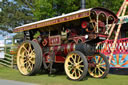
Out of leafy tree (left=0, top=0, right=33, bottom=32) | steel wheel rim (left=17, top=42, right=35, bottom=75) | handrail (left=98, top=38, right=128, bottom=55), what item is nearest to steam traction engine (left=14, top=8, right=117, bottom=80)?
steel wheel rim (left=17, top=42, right=35, bottom=75)

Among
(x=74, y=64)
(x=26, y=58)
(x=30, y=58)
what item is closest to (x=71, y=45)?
(x=74, y=64)

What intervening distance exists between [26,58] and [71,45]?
2.70 meters

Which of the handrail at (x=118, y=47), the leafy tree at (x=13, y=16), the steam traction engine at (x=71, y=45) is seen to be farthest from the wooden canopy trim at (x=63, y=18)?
the leafy tree at (x=13, y=16)

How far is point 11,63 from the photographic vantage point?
41.9 feet

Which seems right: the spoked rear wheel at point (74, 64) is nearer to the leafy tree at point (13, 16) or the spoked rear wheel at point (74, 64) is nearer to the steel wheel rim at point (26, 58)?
the steel wheel rim at point (26, 58)

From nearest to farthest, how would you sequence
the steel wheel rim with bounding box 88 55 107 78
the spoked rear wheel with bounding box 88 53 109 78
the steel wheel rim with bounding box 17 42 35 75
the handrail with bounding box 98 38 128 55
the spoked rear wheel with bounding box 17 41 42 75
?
the spoked rear wheel with bounding box 88 53 109 78
the steel wheel rim with bounding box 88 55 107 78
the spoked rear wheel with bounding box 17 41 42 75
the steel wheel rim with bounding box 17 42 35 75
the handrail with bounding box 98 38 128 55

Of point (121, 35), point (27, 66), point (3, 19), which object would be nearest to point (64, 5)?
point (121, 35)

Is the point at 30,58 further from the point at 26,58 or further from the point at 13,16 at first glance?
the point at 13,16

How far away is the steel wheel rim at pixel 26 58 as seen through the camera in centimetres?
931

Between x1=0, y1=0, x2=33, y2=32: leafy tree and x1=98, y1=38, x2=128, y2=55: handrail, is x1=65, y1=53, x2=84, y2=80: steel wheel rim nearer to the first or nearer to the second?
x1=98, y1=38, x2=128, y2=55: handrail

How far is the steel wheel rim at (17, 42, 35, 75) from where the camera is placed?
30.6 ft

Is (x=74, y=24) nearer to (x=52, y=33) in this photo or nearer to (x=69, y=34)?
(x=69, y=34)

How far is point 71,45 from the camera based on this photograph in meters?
8.23

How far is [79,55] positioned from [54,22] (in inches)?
82.0
